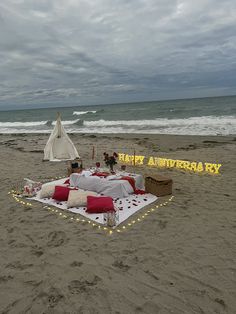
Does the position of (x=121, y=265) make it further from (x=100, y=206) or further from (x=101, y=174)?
(x=101, y=174)

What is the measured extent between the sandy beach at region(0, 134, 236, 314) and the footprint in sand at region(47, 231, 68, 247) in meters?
0.02

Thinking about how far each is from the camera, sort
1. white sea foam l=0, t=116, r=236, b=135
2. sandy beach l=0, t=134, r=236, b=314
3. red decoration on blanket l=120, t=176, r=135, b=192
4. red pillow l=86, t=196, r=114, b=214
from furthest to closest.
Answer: white sea foam l=0, t=116, r=236, b=135 < red decoration on blanket l=120, t=176, r=135, b=192 < red pillow l=86, t=196, r=114, b=214 < sandy beach l=0, t=134, r=236, b=314

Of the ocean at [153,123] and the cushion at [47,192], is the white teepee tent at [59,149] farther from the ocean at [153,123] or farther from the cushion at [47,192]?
the ocean at [153,123]

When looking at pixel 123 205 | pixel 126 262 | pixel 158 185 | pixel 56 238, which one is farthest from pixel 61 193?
pixel 126 262

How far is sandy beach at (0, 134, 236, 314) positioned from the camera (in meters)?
3.66

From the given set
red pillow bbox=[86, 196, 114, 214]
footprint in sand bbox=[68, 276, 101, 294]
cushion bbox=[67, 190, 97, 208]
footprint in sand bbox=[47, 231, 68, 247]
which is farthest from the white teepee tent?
footprint in sand bbox=[68, 276, 101, 294]

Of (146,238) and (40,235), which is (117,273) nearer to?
(146,238)

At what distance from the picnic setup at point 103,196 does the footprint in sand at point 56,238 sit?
68cm

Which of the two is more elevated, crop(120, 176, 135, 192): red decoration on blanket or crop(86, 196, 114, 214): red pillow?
crop(120, 176, 135, 192): red decoration on blanket

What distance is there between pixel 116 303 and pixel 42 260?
174cm

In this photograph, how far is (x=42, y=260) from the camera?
4688 millimetres

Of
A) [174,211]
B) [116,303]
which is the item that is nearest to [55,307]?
[116,303]

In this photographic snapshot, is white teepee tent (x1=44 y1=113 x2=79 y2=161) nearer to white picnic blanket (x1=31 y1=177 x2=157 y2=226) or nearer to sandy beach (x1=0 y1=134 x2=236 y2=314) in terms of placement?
white picnic blanket (x1=31 y1=177 x2=157 y2=226)

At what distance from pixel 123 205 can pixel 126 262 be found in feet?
7.81
